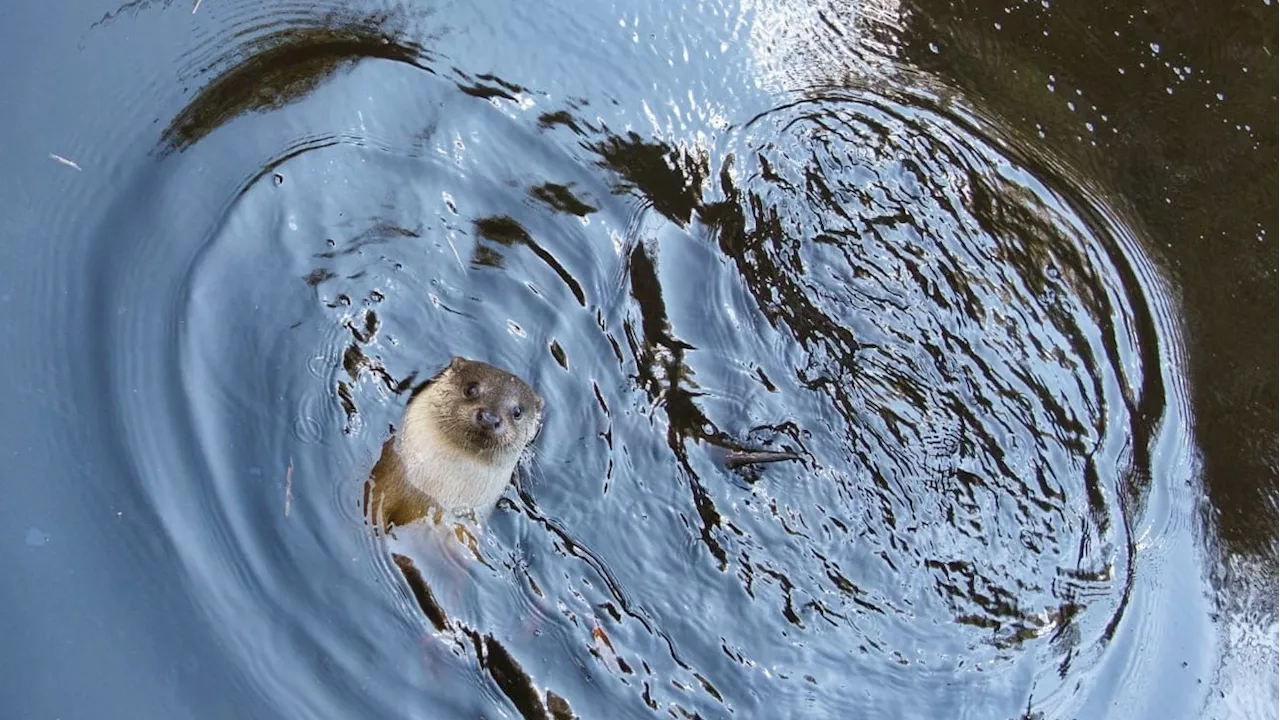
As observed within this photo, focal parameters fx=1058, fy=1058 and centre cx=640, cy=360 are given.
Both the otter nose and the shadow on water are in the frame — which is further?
the shadow on water

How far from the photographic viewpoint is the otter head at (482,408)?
12.0 ft

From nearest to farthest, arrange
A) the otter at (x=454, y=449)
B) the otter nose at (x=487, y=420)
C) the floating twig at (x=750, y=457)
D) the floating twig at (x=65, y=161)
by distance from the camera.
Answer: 1. the otter nose at (x=487, y=420)
2. the otter at (x=454, y=449)
3. the floating twig at (x=65, y=161)
4. the floating twig at (x=750, y=457)

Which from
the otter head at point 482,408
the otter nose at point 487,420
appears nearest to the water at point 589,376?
the otter head at point 482,408

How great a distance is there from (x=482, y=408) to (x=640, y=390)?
73 cm

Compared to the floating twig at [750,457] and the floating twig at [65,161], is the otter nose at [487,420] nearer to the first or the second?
the floating twig at [750,457]

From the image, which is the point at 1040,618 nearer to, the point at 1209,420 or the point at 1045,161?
the point at 1209,420

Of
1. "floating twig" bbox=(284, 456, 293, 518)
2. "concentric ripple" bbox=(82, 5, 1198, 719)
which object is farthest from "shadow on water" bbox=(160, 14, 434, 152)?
"floating twig" bbox=(284, 456, 293, 518)

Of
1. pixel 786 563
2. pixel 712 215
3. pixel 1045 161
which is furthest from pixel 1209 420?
pixel 712 215

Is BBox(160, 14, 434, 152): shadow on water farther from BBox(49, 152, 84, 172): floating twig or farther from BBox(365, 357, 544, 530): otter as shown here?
BBox(365, 357, 544, 530): otter

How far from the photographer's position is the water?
3613 mm

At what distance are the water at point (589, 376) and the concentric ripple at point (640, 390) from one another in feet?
0.05

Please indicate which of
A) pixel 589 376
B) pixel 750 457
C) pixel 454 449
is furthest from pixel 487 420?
pixel 750 457

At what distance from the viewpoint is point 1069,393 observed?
428 cm

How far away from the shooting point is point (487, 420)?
3605mm
